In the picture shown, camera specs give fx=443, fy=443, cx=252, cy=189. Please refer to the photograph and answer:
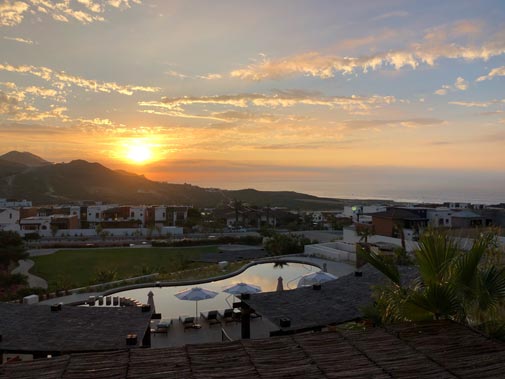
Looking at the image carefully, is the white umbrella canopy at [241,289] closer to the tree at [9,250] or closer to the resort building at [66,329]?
the resort building at [66,329]

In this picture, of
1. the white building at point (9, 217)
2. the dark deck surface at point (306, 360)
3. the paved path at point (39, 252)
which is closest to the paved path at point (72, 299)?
the dark deck surface at point (306, 360)

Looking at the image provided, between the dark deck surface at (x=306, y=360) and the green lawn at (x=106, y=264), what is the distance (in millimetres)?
19731

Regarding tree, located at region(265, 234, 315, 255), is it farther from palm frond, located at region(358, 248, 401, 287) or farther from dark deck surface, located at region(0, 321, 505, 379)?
dark deck surface, located at region(0, 321, 505, 379)

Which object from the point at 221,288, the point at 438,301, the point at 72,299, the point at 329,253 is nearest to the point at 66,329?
the point at 438,301

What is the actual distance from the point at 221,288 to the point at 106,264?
42.3 ft

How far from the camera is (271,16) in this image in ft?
53.0

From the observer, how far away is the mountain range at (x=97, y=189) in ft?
345

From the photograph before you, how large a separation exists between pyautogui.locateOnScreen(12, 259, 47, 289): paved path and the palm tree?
71.9 feet

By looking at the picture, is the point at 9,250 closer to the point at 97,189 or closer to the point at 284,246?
the point at 284,246

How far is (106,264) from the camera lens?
30328 mm

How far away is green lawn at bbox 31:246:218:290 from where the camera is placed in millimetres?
24703

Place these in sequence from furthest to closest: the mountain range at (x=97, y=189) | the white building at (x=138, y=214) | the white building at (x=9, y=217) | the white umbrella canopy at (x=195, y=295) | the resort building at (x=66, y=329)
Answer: the mountain range at (x=97, y=189)
the white building at (x=138, y=214)
the white building at (x=9, y=217)
the white umbrella canopy at (x=195, y=295)
the resort building at (x=66, y=329)

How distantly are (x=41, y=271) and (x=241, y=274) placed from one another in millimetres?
12947

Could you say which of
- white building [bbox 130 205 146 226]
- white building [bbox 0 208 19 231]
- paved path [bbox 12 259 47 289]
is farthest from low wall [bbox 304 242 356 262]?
white building [bbox 0 208 19 231]
